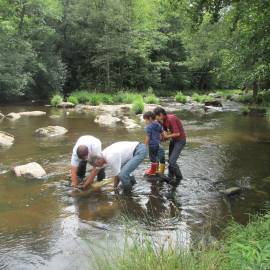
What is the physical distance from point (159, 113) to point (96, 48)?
29.5 metres

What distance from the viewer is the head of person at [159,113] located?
Result: 365 inches

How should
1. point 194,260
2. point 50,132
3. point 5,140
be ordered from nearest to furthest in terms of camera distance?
1. point 194,260
2. point 5,140
3. point 50,132

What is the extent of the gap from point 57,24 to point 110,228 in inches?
1403

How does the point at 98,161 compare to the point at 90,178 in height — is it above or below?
above

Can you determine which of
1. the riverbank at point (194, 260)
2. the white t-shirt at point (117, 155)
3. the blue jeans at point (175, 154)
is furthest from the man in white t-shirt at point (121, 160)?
the riverbank at point (194, 260)

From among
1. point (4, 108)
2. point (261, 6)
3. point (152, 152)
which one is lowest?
point (4, 108)

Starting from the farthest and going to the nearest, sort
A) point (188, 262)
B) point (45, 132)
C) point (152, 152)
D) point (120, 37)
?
point (120, 37) → point (45, 132) → point (152, 152) → point (188, 262)

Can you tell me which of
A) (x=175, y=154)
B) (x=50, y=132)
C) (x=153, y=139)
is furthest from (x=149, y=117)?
(x=50, y=132)

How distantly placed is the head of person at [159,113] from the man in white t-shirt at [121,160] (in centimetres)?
104

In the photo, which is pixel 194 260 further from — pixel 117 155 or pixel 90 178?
pixel 90 178

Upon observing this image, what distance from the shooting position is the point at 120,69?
41625 mm

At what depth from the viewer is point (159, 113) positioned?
30.5 feet

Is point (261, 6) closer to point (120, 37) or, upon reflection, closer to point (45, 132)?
point (45, 132)

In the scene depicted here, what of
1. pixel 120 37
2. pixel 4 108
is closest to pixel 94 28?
pixel 120 37
